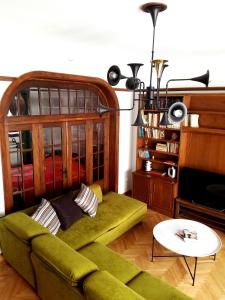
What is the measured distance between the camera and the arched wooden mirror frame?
311cm

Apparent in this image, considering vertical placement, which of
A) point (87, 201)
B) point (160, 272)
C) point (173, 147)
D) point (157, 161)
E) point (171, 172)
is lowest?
point (160, 272)

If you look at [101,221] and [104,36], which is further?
[101,221]

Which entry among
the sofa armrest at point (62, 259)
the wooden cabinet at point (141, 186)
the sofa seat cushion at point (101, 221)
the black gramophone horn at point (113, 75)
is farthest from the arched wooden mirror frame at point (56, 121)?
the black gramophone horn at point (113, 75)

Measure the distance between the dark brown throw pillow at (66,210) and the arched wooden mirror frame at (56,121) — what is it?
1.77 ft

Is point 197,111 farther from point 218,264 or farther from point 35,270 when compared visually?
point 35,270

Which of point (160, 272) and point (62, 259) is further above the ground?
point (62, 259)

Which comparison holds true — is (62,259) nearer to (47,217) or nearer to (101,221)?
(47,217)

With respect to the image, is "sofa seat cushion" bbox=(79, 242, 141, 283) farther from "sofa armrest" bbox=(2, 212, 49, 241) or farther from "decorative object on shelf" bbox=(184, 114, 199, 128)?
"decorative object on shelf" bbox=(184, 114, 199, 128)

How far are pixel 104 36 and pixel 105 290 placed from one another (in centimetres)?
266

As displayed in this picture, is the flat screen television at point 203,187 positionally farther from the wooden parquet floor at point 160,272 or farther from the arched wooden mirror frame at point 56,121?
the arched wooden mirror frame at point 56,121

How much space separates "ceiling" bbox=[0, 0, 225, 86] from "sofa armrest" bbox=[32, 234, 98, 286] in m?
2.05

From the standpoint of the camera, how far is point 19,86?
3.23m

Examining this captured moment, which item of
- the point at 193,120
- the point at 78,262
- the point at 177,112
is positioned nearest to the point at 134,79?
the point at 177,112

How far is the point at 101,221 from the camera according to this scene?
3.45 meters
